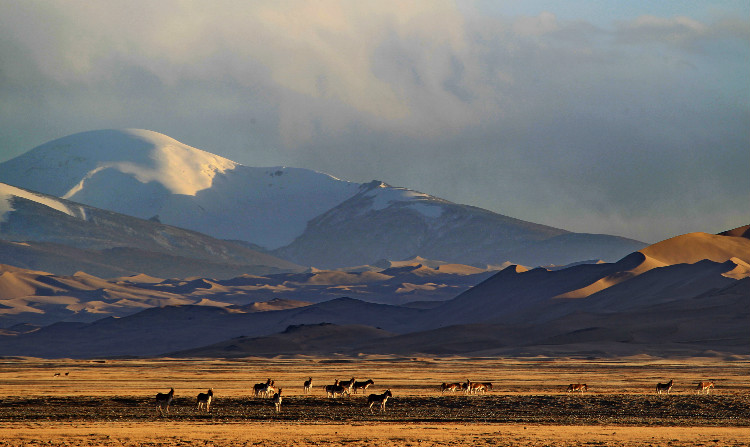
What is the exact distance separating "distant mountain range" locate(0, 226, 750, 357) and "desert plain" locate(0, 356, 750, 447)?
4793 centimetres

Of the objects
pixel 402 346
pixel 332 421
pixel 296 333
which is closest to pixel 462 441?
pixel 332 421

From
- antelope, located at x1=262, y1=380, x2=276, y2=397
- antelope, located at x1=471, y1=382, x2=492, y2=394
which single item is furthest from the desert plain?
antelope, located at x1=262, y1=380, x2=276, y2=397

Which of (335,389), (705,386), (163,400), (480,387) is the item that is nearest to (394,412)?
(335,389)

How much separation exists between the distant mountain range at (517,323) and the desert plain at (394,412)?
157 feet

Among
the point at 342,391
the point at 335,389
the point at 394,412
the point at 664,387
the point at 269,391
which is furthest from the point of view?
the point at 664,387

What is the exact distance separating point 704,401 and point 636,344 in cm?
7207

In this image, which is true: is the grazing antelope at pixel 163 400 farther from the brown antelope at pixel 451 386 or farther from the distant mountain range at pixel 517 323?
the distant mountain range at pixel 517 323

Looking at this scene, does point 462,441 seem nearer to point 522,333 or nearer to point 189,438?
point 189,438

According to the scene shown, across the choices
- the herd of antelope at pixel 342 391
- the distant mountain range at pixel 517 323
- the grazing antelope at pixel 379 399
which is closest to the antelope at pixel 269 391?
the herd of antelope at pixel 342 391

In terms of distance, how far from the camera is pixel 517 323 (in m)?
158

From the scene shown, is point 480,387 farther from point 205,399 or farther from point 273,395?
point 205,399

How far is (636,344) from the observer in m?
121

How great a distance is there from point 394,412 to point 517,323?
372 ft

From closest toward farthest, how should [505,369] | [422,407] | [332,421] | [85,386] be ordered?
[332,421] < [422,407] < [85,386] < [505,369]
